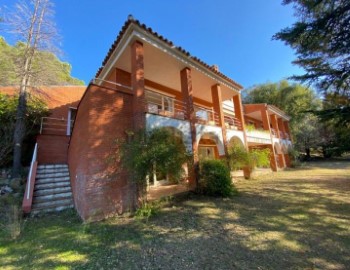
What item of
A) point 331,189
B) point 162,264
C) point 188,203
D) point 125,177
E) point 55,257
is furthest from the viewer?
point 331,189

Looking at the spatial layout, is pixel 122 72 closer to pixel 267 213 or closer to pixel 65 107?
pixel 65 107

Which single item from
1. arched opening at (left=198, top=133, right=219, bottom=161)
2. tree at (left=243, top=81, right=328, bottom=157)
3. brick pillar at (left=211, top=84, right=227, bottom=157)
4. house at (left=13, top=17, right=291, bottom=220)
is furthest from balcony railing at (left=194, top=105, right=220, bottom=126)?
tree at (left=243, top=81, right=328, bottom=157)

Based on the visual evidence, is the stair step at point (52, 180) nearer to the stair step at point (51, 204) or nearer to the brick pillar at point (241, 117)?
the stair step at point (51, 204)

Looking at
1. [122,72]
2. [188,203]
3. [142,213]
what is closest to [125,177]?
[142,213]

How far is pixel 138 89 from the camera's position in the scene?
7.86 m

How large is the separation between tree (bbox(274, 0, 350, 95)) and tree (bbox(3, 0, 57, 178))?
493 inches

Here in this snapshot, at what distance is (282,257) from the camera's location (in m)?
4.03

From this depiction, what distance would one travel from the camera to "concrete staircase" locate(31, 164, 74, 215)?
7469mm

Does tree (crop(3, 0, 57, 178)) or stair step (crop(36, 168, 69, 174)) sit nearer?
stair step (crop(36, 168, 69, 174))

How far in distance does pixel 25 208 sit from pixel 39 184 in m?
2.01

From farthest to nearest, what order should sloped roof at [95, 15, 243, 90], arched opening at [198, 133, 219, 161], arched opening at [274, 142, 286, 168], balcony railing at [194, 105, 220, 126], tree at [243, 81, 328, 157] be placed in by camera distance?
tree at [243, 81, 328, 157] < arched opening at [274, 142, 286, 168] < arched opening at [198, 133, 219, 161] < balcony railing at [194, 105, 220, 126] < sloped roof at [95, 15, 243, 90]

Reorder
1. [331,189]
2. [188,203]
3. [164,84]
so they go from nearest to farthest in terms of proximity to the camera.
A: 1. [188,203]
2. [331,189]
3. [164,84]

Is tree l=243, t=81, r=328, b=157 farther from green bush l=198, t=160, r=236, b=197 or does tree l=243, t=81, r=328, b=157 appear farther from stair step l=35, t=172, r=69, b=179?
stair step l=35, t=172, r=69, b=179

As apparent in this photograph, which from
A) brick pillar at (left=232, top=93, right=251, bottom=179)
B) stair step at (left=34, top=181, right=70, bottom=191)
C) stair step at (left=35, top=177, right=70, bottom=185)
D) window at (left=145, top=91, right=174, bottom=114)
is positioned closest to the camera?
stair step at (left=34, top=181, right=70, bottom=191)
